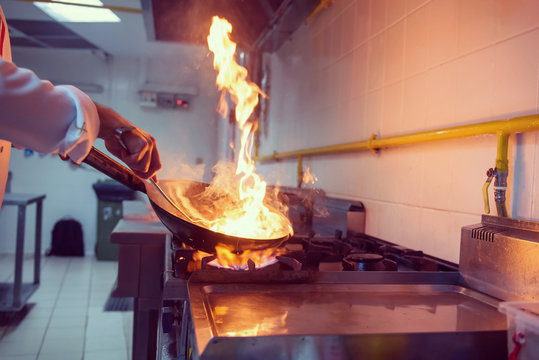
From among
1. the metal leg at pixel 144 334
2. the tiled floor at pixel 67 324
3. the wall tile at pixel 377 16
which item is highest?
the wall tile at pixel 377 16

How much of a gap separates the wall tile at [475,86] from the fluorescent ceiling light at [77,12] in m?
3.32

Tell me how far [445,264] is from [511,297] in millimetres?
340

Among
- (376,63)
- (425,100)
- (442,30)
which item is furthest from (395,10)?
(425,100)

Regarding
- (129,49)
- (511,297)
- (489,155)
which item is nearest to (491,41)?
(489,155)

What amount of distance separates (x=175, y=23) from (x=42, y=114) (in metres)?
1.72

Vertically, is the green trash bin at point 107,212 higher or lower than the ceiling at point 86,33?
lower

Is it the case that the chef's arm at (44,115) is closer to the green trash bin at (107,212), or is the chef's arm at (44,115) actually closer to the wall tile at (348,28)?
the wall tile at (348,28)

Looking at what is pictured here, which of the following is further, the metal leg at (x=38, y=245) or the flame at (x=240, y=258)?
the metal leg at (x=38, y=245)

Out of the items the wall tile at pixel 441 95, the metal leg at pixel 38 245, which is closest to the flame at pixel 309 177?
the wall tile at pixel 441 95

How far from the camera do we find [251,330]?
0.69 metres

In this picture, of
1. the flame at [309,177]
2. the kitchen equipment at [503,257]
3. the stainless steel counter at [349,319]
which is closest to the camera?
the stainless steel counter at [349,319]

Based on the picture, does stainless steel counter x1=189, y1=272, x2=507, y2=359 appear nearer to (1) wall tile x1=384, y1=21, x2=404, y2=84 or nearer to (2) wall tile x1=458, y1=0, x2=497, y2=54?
(2) wall tile x1=458, y1=0, x2=497, y2=54

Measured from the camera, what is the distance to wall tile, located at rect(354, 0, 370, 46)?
192 cm

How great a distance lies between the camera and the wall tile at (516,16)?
1056mm
